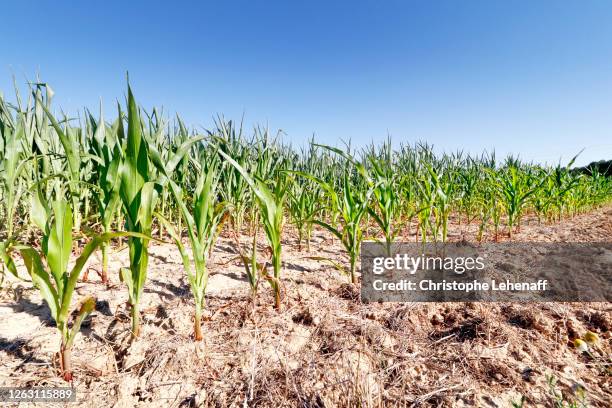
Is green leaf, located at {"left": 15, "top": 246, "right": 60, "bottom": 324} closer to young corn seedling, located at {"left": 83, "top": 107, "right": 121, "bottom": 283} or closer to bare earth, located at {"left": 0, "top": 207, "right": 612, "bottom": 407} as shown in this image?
bare earth, located at {"left": 0, "top": 207, "right": 612, "bottom": 407}

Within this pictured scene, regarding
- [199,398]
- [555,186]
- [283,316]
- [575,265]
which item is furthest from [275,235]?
[555,186]

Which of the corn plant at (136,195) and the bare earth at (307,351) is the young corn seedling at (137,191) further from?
the bare earth at (307,351)

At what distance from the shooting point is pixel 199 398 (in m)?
0.92

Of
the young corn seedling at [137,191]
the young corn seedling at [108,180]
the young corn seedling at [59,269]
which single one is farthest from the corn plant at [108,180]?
the young corn seedling at [59,269]

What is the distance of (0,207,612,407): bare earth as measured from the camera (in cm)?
95

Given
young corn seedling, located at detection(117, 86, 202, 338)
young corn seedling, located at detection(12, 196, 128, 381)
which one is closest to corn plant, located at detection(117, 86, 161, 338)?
young corn seedling, located at detection(117, 86, 202, 338)

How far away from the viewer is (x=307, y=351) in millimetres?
1143

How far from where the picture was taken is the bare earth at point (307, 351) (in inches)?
37.3

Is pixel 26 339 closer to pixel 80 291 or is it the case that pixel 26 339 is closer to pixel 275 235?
pixel 80 291

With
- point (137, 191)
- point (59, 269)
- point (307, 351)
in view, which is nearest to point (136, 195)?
point (137, 191)

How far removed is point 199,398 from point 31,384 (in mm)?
520

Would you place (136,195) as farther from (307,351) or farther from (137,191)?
(307,351)

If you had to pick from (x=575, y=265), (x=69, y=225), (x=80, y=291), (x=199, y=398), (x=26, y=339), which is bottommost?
(x=199, y=398)

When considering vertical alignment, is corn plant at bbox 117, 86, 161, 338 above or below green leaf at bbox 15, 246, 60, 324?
above
